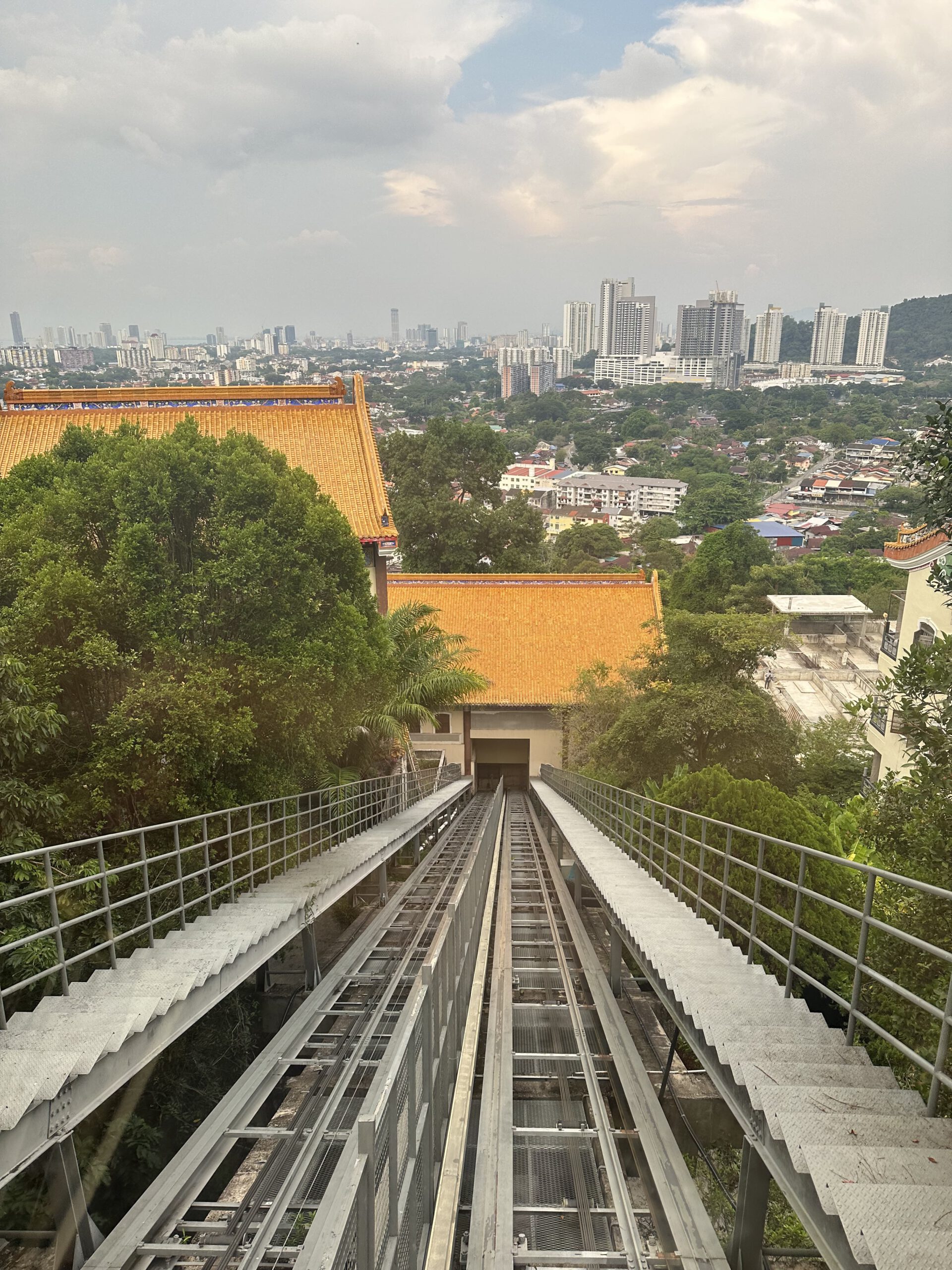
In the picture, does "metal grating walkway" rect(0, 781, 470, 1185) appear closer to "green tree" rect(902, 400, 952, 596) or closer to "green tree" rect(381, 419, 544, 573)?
"green tree" rect(902, 400, 952, 596)

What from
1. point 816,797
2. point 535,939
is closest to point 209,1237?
point 535,939

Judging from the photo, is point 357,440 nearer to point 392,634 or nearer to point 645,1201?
point 392,634

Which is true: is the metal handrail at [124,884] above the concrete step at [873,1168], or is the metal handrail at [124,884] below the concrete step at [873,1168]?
below

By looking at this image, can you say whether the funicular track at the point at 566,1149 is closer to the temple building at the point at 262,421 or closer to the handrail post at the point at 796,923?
the handrail post at the point at 796,923

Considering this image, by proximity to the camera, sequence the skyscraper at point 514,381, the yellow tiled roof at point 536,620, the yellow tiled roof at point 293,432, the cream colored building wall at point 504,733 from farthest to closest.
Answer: the skyscraper at point 514,381 → the cream colored building wall at point 504,733 → the yellow tiled roof at point 536,620 → the yellow tiled roof at point 293,432

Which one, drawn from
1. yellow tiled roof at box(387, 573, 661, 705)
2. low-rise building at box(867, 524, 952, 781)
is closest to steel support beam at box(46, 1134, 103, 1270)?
low-rise building at box(867, 524, 952, 781)

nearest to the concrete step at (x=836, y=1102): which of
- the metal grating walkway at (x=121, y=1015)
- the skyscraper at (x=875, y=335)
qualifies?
the metal grating walkway at (x=121, y=1015)
